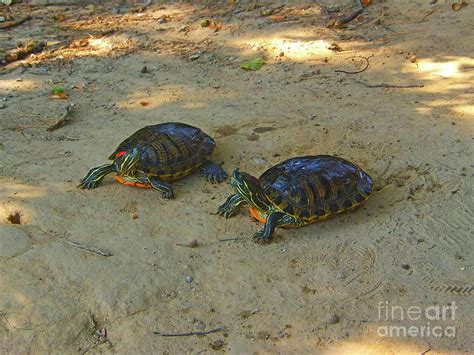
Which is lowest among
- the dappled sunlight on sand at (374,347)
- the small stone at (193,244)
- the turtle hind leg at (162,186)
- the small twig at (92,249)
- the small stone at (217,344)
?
the dappled sunlight on sand at (374,347)

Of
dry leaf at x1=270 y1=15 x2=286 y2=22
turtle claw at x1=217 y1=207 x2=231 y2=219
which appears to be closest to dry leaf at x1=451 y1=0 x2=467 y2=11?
dry leaf at x1=270 y1=15 x2=286 y2=22

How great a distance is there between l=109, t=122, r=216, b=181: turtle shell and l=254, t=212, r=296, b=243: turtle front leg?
1248 millimetres

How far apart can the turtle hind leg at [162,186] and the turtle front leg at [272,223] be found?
1.09m

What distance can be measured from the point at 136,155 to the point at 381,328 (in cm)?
285

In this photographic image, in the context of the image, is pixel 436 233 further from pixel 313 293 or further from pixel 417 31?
pixel 417 31

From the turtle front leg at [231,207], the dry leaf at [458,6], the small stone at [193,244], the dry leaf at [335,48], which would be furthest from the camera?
the dry leaf at [458,6]

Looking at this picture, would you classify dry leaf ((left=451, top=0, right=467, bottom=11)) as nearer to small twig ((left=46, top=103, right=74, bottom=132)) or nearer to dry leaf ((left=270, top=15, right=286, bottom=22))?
dry leaf ((left=270, top=15, right=286, bottom=22))

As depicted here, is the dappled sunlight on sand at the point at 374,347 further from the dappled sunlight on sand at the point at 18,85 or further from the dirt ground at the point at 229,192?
the dappled sunlight on sand at the point at 18,85

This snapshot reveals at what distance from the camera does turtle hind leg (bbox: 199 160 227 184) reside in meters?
5.66

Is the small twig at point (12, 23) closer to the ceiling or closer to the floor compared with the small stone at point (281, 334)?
closer to the ceiling

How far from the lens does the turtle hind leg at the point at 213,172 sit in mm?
5664

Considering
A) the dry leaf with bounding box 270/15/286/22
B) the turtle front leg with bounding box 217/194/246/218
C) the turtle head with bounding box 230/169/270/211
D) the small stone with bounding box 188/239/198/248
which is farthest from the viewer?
the dry leaf with bounding box 270/15/286/22

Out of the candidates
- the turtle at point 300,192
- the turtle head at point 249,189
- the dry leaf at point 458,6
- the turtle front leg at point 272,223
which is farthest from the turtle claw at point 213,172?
the dry leaf at point 458,6

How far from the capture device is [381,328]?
380cm
